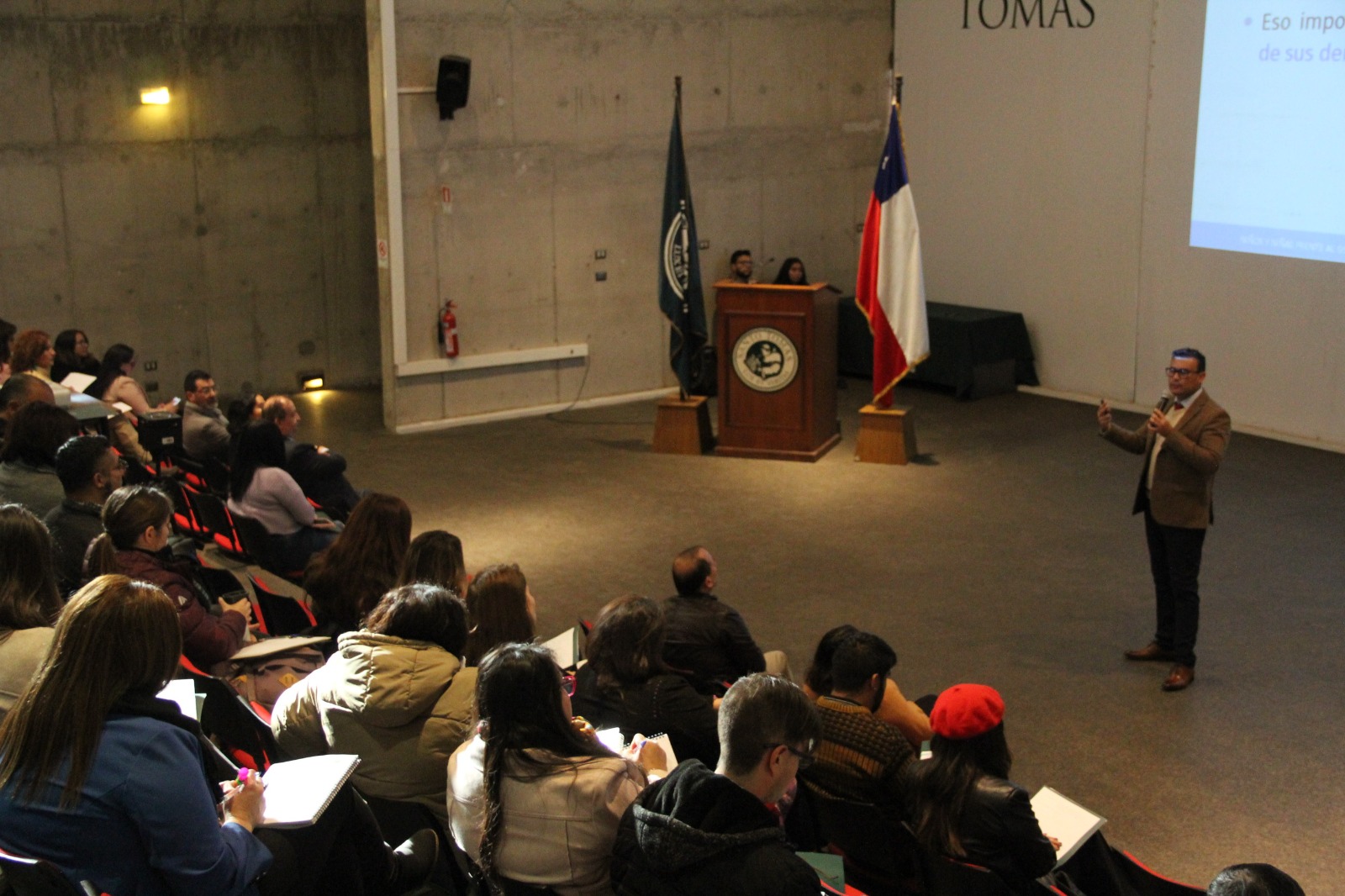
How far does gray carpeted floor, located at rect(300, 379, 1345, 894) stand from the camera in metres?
4.94

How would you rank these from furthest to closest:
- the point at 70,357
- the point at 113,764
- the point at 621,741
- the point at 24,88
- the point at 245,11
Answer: the point at 245,11
the point at 24,88
the point at 70,357
the point at 621,741
the point at 113,764

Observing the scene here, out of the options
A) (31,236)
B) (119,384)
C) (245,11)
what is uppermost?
(245,11)

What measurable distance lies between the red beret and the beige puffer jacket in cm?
108

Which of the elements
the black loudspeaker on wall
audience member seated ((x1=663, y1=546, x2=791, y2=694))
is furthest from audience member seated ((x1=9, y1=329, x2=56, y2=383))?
audience member seated ((x1=663, y1=546, x2=791, y2=694))

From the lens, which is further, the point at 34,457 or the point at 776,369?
the point at 776,369

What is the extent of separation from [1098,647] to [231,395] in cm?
779

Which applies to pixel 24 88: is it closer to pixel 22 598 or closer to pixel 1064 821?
pixel 22 598

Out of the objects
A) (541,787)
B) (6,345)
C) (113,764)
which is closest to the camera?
(113,764)

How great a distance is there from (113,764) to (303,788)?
534 mm

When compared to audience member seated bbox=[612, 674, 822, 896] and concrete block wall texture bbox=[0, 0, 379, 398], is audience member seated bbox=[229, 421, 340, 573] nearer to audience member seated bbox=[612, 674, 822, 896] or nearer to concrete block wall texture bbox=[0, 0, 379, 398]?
audience member seated bbox=[612, 674, 822, 896]

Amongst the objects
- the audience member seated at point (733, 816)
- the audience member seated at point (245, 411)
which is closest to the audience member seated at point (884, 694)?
the audience member seated at point (733, 816)

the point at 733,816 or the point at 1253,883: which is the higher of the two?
the point at 733,816

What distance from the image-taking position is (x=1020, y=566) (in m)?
7.25

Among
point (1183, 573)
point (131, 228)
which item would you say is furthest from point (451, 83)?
point (1183, 573)
